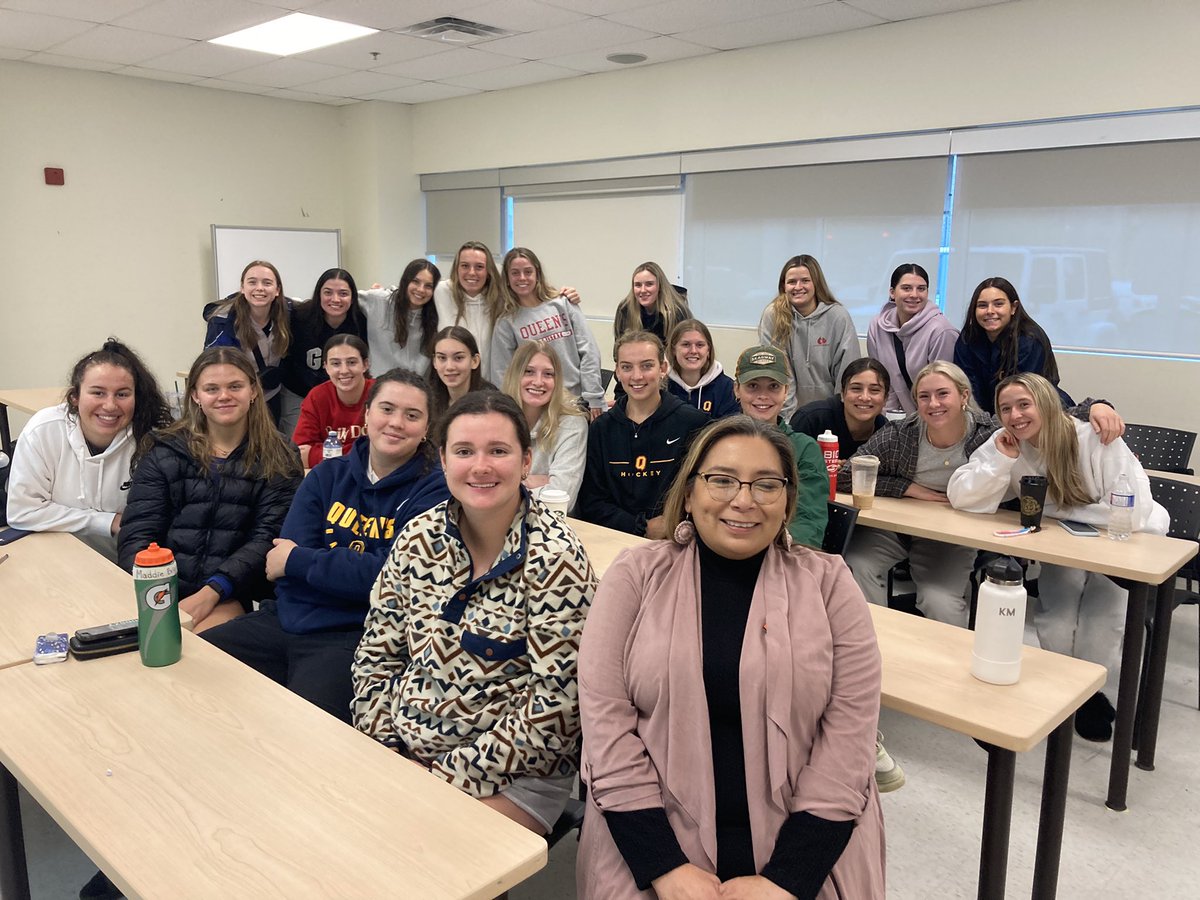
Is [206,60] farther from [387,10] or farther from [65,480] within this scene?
[65,480]

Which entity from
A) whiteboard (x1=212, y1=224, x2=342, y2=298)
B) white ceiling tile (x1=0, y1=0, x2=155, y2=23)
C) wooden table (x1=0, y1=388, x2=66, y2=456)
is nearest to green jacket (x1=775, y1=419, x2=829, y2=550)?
wooden table (x1=0, y1=388, x2=66, y2=456)

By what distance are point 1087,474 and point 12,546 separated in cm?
338

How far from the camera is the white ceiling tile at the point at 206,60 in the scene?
5938mm

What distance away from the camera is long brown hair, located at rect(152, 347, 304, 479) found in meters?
2.76

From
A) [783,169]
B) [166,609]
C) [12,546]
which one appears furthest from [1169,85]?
[12,546]

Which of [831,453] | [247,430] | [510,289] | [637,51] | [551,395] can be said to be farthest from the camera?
[637,51]

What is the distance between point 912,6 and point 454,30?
2586 mm

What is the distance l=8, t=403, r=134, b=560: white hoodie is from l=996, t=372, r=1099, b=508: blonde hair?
2.96 metres

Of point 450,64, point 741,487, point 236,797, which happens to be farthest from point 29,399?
point 741,487

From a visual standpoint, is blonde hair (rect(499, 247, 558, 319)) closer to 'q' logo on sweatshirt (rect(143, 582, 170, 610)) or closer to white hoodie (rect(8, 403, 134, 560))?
white hoodie (rect(8, 403, 134, 560))

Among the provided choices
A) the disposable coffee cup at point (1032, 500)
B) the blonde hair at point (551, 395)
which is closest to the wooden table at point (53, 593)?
the blonde hair at point (551, 395)

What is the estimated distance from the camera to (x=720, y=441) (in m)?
1.68

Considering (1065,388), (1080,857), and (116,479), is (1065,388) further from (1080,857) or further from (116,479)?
(116,479)

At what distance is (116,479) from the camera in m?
2.95
